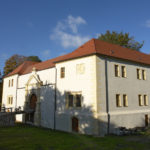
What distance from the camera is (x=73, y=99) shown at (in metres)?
21.0

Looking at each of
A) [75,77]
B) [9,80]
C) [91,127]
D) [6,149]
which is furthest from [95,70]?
[9,80]

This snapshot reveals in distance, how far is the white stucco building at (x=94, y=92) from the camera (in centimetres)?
1898

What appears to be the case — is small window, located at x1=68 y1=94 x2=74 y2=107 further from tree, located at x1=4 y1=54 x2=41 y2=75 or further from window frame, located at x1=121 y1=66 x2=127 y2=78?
tree, located at x1=4 y1=54 x2=41 y2=75

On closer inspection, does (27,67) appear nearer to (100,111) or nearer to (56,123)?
(56,123)

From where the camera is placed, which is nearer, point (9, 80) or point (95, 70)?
point (95, 70)

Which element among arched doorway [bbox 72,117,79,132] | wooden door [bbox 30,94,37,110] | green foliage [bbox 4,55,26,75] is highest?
green foliage [bbox 4,55,26,75]

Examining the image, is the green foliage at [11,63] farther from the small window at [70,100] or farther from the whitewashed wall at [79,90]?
the small window at [70,100]

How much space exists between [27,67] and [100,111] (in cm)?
2207

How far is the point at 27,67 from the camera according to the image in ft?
117

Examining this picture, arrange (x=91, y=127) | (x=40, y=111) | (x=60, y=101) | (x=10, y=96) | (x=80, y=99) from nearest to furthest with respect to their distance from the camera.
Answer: (x=91, y=127) → (x=80, y=99) → (x=60, y=101) → (x=40, y=111) → (x=10, y=96)

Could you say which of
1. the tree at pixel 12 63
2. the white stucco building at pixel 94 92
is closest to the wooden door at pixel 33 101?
the white stucco building at pixel 94 92

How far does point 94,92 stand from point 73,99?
3433 millimetres

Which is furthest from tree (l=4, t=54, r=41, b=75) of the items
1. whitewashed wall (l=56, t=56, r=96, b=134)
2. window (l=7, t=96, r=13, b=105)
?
whitewashed wall (l=56, t=56, r=96, b=134)

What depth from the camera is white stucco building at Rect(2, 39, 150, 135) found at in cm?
1898
